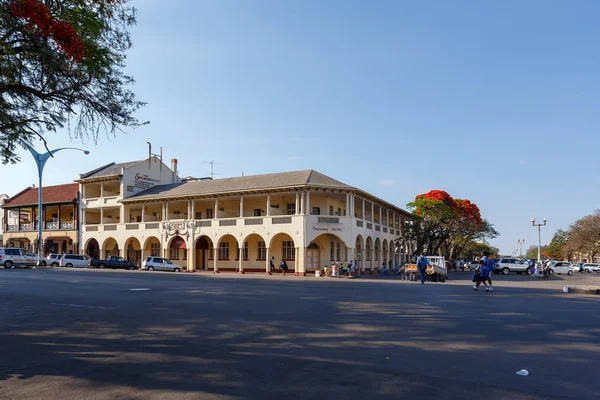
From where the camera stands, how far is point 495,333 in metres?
9.67

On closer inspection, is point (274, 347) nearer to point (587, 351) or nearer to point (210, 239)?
point (587, 351)

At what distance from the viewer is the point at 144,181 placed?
177 feet

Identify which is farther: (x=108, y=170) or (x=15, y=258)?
(x=108, y=170)

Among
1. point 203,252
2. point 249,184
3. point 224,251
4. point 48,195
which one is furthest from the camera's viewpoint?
point 48,195

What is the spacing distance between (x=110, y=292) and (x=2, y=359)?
1054 centimetres

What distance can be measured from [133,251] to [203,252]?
10568mm

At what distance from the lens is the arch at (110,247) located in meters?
54.8

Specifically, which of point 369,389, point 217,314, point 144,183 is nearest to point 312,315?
point 217,314

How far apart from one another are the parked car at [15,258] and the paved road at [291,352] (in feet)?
108

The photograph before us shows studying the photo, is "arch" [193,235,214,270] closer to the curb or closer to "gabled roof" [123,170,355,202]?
"gabled roof" [123,170,355,202]

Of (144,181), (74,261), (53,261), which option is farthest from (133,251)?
(53,261)

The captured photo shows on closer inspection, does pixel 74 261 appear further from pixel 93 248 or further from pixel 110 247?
pixel 93 248

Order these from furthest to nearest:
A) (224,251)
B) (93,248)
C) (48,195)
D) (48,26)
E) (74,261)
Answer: (48,195) < (93,248) < (224,251) < (74,261) < (48,26)

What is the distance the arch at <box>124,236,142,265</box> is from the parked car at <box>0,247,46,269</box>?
11036 millimetres
